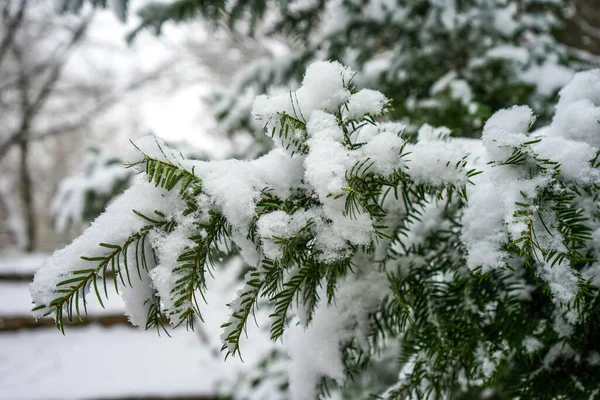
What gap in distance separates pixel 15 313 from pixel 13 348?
45 cm

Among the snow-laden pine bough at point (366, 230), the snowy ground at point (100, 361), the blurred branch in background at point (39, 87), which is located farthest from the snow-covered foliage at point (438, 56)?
the blurred branch in background at point (39, 87)

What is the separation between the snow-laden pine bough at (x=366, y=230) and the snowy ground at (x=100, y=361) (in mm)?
3134

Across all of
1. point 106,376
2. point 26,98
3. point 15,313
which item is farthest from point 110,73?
point 106,376

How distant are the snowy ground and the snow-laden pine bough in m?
3.13

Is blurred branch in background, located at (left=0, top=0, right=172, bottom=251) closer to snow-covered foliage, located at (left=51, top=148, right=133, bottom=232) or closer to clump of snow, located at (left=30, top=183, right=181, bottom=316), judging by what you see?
snow-covered foliage, located at (left=51, top=148, right=133, bottom=232)

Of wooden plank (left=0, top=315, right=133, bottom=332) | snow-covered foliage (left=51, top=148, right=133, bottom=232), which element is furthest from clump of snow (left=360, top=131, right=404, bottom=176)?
wooden plank (left=0, top=315, right=133, bottom=332)

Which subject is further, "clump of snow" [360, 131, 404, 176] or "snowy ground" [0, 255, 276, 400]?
"snowy ground" [0, 255, 276, 400]

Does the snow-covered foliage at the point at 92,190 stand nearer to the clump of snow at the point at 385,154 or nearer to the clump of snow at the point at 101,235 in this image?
the clump of snow at the point at 101,235

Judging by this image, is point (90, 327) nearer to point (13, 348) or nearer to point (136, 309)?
point (13, 348)

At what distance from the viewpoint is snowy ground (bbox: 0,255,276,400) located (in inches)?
158

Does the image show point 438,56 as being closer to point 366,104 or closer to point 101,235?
point 366,104

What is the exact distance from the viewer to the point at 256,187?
573 millimetres

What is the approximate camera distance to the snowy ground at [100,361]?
4.01 meters

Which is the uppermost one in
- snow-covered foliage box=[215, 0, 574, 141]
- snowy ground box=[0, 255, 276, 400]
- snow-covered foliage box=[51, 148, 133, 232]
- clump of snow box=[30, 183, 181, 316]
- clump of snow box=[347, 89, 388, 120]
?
snow-covered foliage box=[215, 0, 574, 141]
